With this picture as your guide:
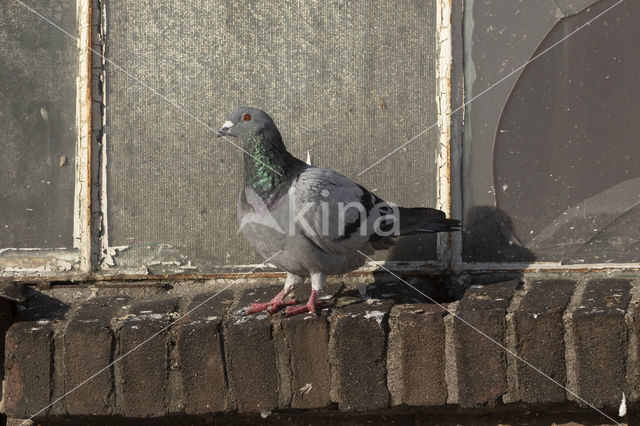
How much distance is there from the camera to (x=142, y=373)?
2.71 m

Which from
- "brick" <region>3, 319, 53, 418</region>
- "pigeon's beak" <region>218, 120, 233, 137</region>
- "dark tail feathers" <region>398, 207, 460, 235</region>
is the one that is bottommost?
"brick" <region>3, 319, 53, 418</region>

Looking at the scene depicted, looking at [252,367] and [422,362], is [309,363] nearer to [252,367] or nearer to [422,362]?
[252,367]

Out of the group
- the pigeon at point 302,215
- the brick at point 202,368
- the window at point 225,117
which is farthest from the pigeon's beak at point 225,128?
the brick at point 202,368

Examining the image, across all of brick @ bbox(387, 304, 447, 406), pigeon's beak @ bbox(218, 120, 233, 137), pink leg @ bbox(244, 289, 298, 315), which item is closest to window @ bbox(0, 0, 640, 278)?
pigeon's beak @ bbox(218, 120, 233, 137)

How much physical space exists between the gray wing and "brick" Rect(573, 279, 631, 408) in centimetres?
74

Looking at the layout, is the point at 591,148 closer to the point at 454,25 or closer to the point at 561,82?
the point at 561,82

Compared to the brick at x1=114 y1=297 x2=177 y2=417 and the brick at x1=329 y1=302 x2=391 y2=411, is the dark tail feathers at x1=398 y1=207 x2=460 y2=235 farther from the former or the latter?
the brick at x1=114 y1=297 x2=177 y2=417

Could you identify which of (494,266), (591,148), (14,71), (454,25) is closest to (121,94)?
(14,71)

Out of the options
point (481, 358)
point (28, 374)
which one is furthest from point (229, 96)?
point (481, 358)

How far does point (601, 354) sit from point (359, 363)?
27.2 inches

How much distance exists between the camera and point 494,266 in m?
3.21

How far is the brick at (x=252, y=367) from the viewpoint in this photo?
8.83 ft

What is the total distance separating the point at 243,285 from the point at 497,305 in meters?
0.95

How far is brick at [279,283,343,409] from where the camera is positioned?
2.70 m
